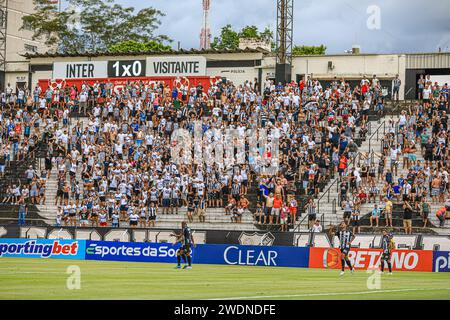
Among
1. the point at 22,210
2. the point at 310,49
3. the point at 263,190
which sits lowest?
Result: the point at 22,210

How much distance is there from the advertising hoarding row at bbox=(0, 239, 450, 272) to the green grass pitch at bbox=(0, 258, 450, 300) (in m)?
1.64

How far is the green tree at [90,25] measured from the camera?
84.2 metres

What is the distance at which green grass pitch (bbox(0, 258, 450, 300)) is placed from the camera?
67.5ft

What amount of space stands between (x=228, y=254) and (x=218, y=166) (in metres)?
8.06

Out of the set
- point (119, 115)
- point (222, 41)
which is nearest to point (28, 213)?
point (119, 115)

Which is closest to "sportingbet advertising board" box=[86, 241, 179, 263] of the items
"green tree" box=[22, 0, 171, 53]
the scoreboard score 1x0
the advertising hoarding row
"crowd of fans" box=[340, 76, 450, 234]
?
the advertising hoarding row

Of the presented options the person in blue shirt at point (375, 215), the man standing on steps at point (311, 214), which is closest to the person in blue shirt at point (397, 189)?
the person in blue shirt at point (375, 215)

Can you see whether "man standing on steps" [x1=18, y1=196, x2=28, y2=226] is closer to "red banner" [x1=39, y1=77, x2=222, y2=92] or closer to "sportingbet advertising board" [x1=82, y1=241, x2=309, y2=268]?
"sportingbet advertising board" [x1=82, y1=241, x2=309, y2=268]

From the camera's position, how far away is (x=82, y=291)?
20.9 m

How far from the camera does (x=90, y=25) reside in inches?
3479

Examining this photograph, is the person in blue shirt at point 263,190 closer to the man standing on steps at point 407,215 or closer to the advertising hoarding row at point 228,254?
the advertising hoarding row at point 228,254

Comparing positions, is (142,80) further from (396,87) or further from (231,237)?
(231,237)

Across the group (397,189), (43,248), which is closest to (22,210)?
(43,248)

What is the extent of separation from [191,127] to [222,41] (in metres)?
59.2
